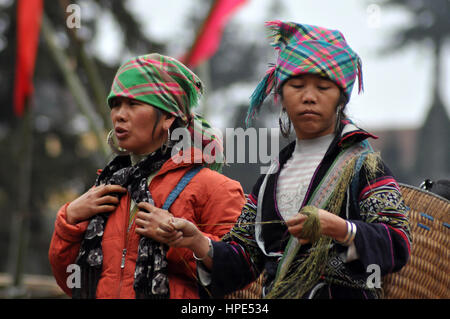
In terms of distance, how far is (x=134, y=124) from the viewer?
2502 millimetres

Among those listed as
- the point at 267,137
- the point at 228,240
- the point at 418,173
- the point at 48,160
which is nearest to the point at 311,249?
the point at 228,240

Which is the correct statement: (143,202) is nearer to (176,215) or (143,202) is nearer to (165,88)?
(176,215)

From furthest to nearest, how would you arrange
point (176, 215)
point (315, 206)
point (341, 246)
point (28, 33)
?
point (28, 33) < point (176, 215) < point (315, 206) < point (341, 246)

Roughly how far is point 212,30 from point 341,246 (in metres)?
6.12

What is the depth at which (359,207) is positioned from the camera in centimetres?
214

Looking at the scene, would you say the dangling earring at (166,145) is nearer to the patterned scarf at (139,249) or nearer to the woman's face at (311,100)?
the patterned scarf at (139,249)

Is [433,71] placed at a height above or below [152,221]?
above

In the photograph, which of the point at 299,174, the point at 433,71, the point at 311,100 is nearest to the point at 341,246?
the point at 299,174

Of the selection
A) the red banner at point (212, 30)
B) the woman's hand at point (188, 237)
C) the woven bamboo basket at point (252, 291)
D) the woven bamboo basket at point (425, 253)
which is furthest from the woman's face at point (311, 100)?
the red banner at point (212, 30)

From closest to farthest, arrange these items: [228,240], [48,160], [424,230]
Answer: [228,240]
[424,230]
[48,160]

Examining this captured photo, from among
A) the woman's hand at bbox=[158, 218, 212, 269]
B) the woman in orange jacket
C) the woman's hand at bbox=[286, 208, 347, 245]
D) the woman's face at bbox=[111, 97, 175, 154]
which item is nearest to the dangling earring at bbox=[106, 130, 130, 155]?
the woman in orange jacket

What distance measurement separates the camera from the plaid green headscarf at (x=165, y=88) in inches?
99.0
